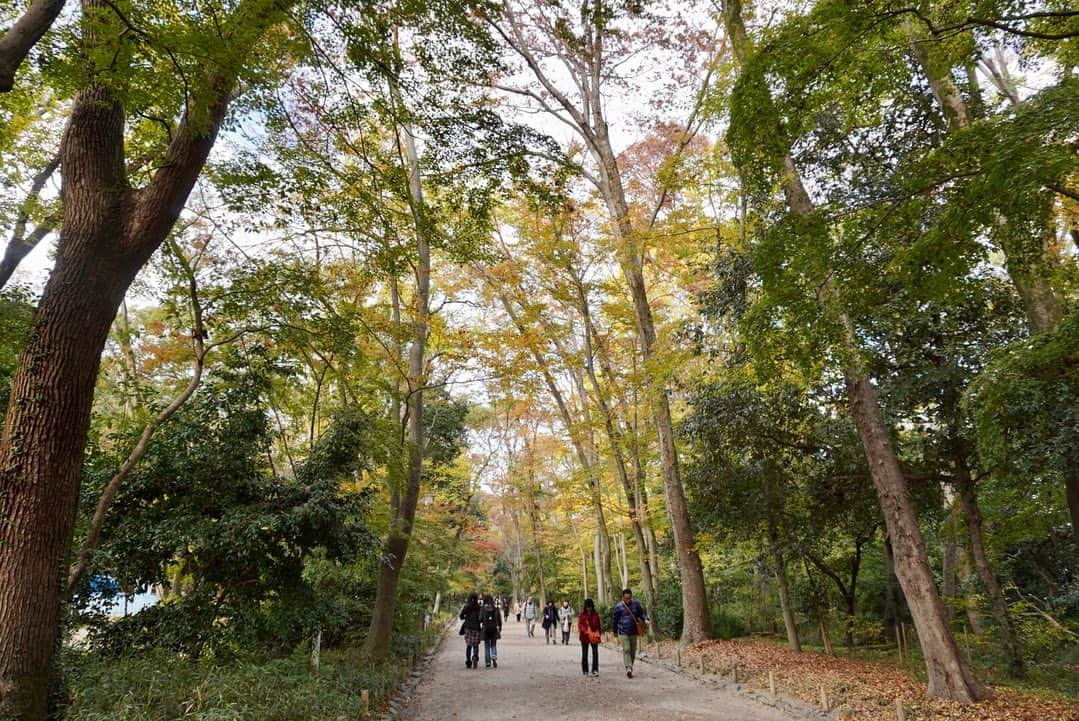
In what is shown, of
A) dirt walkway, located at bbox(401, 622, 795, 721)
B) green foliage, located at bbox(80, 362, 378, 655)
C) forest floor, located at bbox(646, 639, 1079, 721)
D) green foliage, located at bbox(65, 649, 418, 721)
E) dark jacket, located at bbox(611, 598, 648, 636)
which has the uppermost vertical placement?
green foliage, located at bbox(80, 362, 378, 655)

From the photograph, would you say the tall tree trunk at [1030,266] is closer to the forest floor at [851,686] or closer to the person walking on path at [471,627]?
the forest floor at [851,686]

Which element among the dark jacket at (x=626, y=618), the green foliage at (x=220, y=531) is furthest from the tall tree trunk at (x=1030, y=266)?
the green foliage at (x=220, y=531)

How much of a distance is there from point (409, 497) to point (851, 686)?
310 inches

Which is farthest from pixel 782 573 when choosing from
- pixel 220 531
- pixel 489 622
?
pixel 220 531

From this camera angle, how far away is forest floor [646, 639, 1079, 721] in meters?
5.88

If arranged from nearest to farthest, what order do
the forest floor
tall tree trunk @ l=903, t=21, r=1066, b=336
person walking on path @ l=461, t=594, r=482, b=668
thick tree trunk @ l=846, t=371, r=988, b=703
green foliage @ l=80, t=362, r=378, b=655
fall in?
1. the forest floor
2. thick tree trunk @ l=846, t=371, r=988, b=703
3. tall tree trunk @ l=903, t=21, r=1066, b=336
4. green foliage @ l=80, t=362, r=378, b=655
5. person walking on path @ l=461, t=594, r=482, b=668

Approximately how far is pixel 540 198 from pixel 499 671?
9.18 m

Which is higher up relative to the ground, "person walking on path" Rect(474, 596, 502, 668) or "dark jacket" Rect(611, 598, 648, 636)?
"dark jacket" Rect(611, 598, 648, 636)

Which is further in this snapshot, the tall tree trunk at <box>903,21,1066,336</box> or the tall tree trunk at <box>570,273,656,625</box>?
the tall tree trunk at <box>570,273,656,625</box>

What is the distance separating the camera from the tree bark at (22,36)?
3266 millimetres

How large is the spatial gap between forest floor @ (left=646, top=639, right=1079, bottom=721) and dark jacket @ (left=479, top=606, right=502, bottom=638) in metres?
3.38

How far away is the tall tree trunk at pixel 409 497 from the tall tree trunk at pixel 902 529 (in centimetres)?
620

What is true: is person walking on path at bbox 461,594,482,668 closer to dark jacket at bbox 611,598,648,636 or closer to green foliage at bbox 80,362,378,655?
dark jacket at bbox 611,598,648,636

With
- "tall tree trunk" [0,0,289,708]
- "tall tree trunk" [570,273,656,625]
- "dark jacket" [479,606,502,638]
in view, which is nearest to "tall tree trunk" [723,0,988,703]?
"tall tree trunk" [0,0,289,708]
